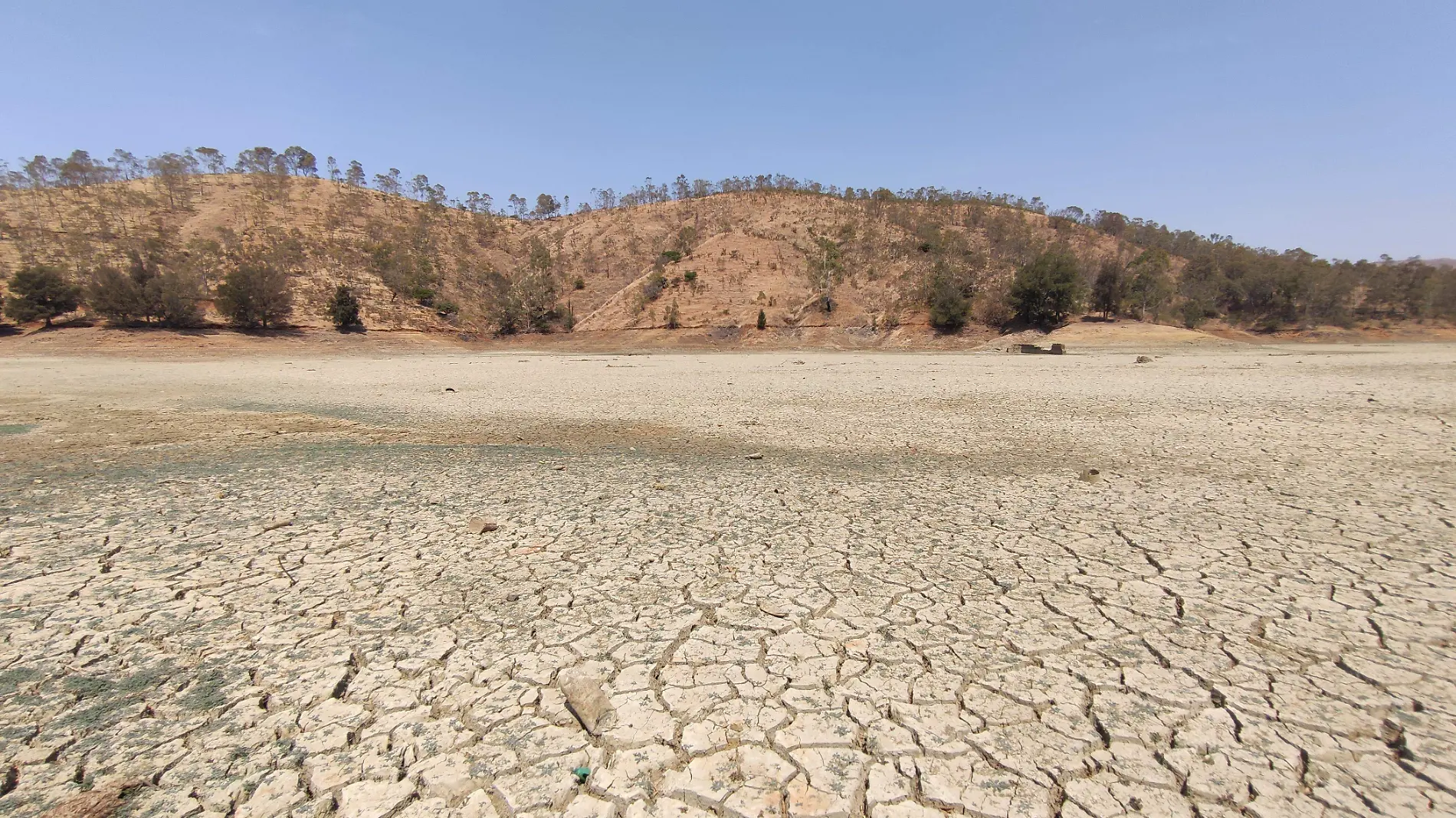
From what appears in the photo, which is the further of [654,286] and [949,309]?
[654,286]

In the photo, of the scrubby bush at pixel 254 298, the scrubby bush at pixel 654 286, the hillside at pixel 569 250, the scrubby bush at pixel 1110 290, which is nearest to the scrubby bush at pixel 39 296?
the hillside at pixel 569 250

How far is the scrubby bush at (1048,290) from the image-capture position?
31188 millimetres

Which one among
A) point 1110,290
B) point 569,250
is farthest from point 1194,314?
point 569,250

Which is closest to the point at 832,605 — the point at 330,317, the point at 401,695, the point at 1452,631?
the point at 401,695

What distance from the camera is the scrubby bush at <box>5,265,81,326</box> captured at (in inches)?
1067

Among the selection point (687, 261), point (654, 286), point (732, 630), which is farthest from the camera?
point (687, 261)

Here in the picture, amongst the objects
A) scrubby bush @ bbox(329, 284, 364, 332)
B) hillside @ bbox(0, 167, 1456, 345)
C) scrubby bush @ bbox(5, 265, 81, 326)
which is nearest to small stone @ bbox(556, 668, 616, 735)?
hillside @ bbox(0, 167, 1456, 345)

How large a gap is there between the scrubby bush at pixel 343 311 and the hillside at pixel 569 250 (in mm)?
867

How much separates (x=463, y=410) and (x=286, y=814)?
10.2 metres

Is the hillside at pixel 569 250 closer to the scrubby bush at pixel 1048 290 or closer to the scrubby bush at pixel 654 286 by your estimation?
the scrubby bush at pixel 654 286

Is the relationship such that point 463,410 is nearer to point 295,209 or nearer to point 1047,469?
point 1047,469

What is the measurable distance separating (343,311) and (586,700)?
1472 inches

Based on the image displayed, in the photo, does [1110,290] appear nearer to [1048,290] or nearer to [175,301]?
[1048,290]

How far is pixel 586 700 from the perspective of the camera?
269 centimetres
